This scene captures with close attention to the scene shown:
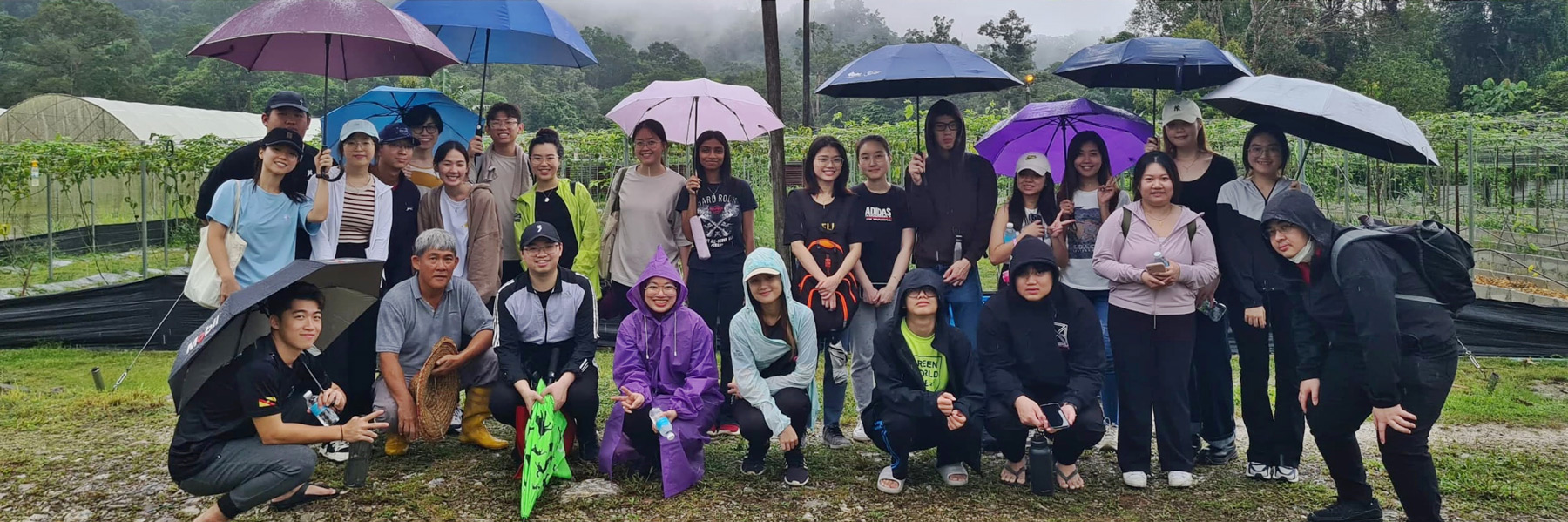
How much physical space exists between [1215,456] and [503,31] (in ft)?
13.6

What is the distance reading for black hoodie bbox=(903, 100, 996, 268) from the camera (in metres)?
4.40

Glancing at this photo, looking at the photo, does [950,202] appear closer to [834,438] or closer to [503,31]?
[834,438]

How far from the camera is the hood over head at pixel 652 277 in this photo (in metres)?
3.93

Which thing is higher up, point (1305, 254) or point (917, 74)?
point (917, 74)

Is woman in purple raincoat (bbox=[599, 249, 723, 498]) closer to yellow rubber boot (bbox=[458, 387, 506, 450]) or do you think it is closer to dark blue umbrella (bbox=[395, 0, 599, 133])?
yellow rubber boot (bbox=[458, 387, 506, 450])

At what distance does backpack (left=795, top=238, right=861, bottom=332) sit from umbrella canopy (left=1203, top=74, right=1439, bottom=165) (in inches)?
66.7

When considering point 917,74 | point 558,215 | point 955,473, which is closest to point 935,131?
point 917,74

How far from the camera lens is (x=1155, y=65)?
4.30m

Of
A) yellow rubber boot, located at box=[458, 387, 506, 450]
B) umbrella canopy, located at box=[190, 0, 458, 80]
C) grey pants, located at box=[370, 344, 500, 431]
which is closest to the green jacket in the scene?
grey pants, located at box=[370, 344, 500, 431]

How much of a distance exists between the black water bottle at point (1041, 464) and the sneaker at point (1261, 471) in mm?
947

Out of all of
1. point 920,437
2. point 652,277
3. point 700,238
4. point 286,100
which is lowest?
point 920,437

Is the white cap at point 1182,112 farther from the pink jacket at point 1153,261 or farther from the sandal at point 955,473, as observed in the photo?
the sandal at point 955,473

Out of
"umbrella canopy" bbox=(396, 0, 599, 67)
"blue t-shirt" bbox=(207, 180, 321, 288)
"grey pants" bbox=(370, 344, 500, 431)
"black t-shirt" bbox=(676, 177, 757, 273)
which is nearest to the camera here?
"blue t-shirt" bbox=(207, 180, 321, 288)

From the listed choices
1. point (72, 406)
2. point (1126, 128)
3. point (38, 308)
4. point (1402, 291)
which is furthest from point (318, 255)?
point (38, 308)
